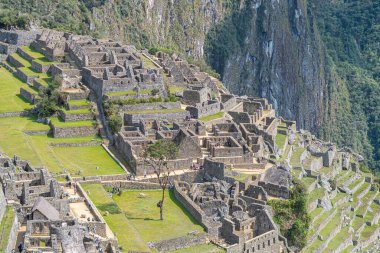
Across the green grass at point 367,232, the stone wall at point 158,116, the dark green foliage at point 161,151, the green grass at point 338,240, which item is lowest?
the green grass at point 367,232

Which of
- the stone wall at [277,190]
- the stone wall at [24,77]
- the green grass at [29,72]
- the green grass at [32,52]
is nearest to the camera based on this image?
the stone wall at [277,190]

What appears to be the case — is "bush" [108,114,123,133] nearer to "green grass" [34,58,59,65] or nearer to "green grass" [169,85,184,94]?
"green grass" [169,85,184,94]

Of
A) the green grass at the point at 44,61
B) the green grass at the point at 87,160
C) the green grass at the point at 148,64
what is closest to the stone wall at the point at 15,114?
the green grass at the point at 87,160

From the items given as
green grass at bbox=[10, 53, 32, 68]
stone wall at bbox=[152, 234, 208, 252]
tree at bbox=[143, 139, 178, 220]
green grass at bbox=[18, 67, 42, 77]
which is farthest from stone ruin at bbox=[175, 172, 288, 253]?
green grass at bbox=[10, 53, 32, 68]

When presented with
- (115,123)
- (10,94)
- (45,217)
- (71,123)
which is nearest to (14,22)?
(10,94)

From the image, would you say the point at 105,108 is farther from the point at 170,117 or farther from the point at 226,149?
the point at 226,149

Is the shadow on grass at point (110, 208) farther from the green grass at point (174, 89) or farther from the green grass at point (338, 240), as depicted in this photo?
the green grass at point (174, 89)

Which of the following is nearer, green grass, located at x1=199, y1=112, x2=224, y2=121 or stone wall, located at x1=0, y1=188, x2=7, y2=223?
stone wall, located at x1=0, y1=188, x2=7, y2=223
